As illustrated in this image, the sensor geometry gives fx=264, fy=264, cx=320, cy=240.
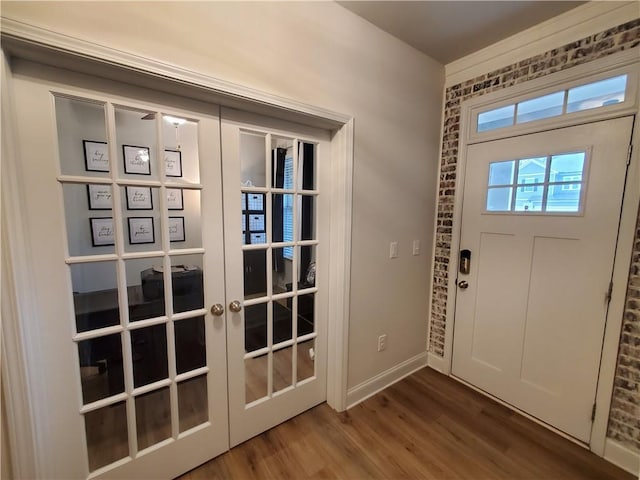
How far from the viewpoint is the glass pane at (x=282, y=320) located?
5.80ft

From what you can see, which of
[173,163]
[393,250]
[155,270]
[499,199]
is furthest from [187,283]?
[499,199]

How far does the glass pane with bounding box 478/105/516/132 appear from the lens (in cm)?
200

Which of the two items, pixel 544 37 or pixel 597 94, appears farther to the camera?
pixel 544 37

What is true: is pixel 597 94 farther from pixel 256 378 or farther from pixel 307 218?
pixel 256 378

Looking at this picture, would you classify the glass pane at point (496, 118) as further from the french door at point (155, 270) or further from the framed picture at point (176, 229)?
the framed picture at point (176, 229)

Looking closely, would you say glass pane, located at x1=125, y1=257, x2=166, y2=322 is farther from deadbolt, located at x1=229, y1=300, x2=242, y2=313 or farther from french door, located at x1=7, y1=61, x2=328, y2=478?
deadbolt, located at x1=229, y1=300, x2=242, y2=313

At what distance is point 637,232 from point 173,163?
2594 mm

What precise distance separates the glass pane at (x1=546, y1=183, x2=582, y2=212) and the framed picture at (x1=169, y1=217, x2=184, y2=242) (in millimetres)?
2366

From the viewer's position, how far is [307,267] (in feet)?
6.19

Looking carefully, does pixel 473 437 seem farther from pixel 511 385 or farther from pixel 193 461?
pixel 193 461

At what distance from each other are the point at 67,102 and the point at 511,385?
323 cm

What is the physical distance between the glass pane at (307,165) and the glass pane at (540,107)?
1.56 meters

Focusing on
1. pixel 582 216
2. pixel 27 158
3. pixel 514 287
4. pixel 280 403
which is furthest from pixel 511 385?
pixel 27 158

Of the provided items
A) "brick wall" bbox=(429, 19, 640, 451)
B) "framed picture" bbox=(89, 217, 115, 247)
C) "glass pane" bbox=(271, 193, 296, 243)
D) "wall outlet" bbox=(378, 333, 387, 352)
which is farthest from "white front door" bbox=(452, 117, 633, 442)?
"framed picture" bbox=(89, 217, 115, 247)
